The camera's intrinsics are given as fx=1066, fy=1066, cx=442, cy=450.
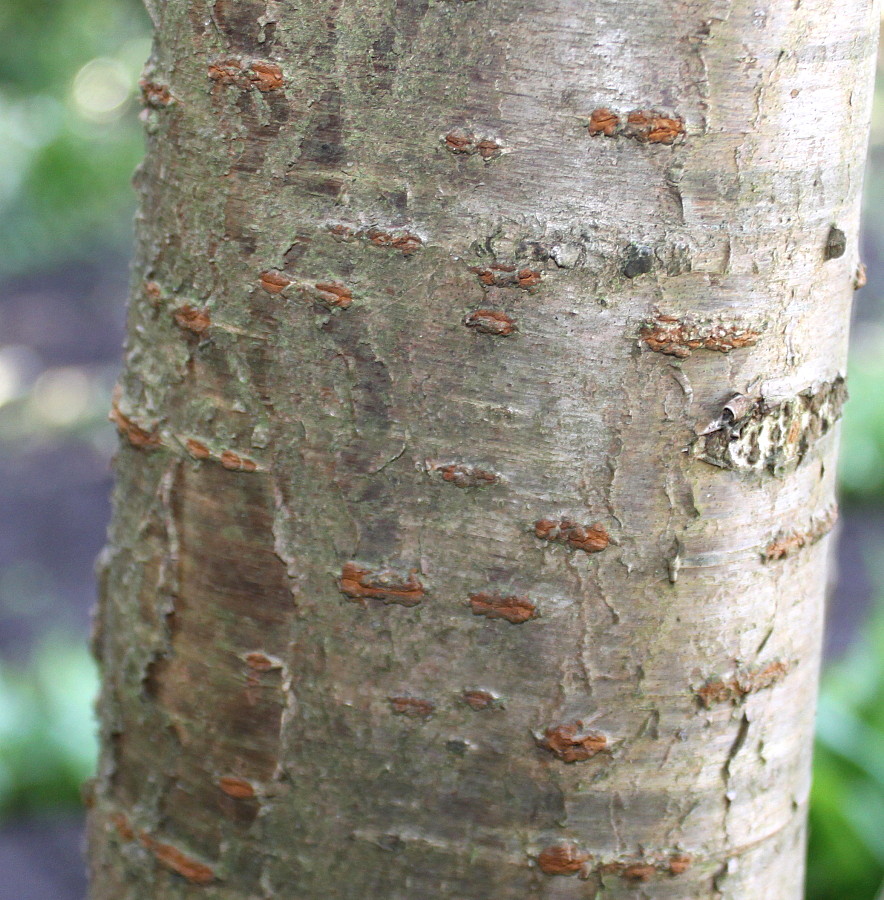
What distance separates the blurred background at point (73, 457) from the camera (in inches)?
102

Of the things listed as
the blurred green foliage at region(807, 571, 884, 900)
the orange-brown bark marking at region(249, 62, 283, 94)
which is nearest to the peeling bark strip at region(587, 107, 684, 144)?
the orange-brown bark marking at region(249, 62, 283, 94)

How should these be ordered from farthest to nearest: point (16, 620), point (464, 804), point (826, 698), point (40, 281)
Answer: point (40, 281) < point (16, 620) < point (826, 698) < point (464, 804)

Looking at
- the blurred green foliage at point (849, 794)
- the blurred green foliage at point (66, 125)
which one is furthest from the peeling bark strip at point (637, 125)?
the blurred green foliage at point (66, 125)

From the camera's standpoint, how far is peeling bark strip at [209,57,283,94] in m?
0.75

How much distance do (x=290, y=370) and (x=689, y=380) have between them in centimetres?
29

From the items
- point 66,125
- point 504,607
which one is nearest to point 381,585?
point 504,607

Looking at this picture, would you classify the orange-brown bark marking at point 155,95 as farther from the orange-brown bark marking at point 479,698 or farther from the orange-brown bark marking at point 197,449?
the orange-brown bark marking at point 479,698

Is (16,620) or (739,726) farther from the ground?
(739,726)

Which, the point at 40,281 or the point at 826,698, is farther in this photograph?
the point at 40,281

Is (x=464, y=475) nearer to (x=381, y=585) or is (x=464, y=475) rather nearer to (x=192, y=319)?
(x=381, y=585)

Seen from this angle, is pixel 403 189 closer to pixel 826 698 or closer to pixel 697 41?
pixel 697 41

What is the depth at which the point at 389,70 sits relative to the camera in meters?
0.72

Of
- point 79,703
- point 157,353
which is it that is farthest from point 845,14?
point 79,703

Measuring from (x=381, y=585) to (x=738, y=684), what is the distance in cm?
29
